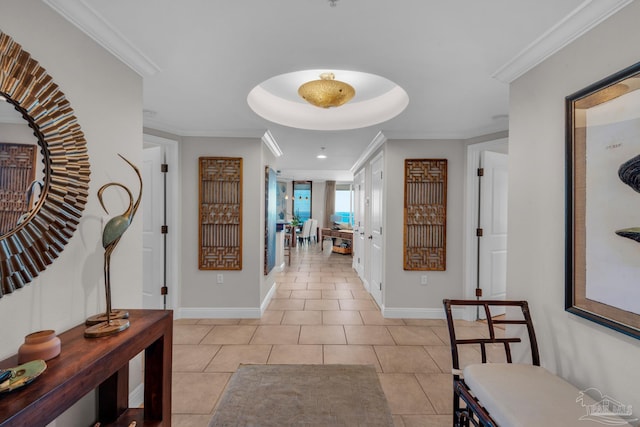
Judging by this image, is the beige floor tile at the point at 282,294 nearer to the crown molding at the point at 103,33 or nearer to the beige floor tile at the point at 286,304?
the beige floor tile at the point at 286,304

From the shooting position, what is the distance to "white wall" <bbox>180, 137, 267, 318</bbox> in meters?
3.48

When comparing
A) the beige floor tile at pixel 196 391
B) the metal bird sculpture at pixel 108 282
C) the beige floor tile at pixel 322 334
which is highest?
the metal bird sculpture at pixel 108 282

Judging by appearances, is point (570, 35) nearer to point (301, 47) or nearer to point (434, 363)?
point (301, 47)

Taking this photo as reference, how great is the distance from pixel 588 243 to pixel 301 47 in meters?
1.83

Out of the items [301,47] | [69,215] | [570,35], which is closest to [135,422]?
[69,215]

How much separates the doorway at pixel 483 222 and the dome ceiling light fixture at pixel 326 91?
1.93m

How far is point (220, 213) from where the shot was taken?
11.4 feet

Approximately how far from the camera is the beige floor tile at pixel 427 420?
1.79m

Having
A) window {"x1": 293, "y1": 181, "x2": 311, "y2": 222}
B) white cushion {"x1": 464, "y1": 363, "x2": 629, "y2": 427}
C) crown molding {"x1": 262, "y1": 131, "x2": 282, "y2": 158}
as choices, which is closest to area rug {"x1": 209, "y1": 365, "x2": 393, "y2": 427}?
white cushion {"x1": 464, "y1": 363, "x2": 629, "y2": 427}

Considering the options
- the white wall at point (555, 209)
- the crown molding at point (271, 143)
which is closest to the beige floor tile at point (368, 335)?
the white wall at point (555, 209)

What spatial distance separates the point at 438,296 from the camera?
3.55 meters

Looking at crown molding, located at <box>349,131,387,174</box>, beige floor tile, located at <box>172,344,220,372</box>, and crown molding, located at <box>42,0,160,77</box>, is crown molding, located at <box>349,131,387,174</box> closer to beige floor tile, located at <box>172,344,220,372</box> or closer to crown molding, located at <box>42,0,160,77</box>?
crown molding, located at <box>42,0,160,77</box>

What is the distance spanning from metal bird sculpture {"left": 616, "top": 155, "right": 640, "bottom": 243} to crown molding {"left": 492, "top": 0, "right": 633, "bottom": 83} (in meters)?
0.69

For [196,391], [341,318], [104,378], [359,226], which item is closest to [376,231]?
[341,318]
